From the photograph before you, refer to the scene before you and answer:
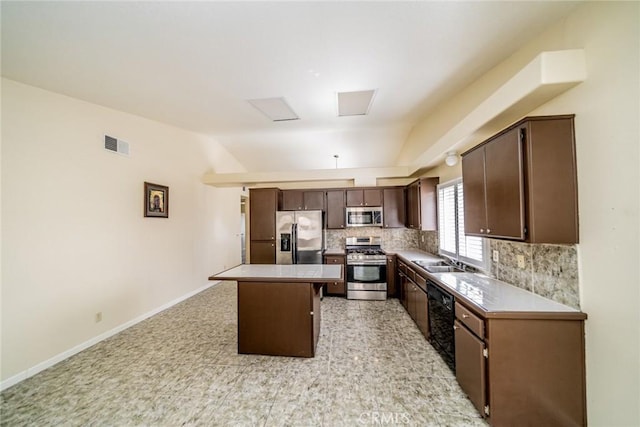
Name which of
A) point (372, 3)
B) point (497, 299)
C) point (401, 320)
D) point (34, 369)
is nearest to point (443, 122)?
point (372, 3)

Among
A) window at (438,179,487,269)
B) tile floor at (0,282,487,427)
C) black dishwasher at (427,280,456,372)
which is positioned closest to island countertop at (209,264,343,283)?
tile floor at (0,282,487,427)

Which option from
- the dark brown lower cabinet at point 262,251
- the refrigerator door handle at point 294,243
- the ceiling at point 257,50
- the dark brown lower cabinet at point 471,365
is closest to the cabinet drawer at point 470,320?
the dark brown lower cabinet at point 471,365

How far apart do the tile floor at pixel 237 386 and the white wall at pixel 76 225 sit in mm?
413

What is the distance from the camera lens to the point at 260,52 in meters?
2.11

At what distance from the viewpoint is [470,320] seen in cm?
183

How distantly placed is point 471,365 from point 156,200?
4445 mm

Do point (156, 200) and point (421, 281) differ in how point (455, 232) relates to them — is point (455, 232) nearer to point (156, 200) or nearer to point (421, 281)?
point (421, 281)

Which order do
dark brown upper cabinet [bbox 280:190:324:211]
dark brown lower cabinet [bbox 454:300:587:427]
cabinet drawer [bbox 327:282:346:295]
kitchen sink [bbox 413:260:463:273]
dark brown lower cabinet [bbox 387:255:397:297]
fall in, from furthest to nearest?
1. dark brown upper cabinet [bbox 280:190:324:211]
2. cabinet drawer [bbox 327:282:346:295]
3. dark brown lower cabinet [bbox 387:255:397:297]
4. kitchen sink [bbox 413:260:463:273]
5. dark brown lower cabinet [bbox 454:300:587:427]

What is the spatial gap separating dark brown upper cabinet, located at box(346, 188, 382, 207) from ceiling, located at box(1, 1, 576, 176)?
1.88m

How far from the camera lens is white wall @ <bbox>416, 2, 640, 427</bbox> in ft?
4.21

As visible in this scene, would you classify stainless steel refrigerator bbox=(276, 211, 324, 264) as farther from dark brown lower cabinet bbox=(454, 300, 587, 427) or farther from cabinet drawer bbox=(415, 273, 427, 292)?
dark brown lower cabinet bbox=(454, 300, 587, 427)

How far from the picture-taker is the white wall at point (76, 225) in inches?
89.5

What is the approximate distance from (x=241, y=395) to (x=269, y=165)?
16.1 feet

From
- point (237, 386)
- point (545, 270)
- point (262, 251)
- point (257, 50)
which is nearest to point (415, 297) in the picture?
point (545, 270)
